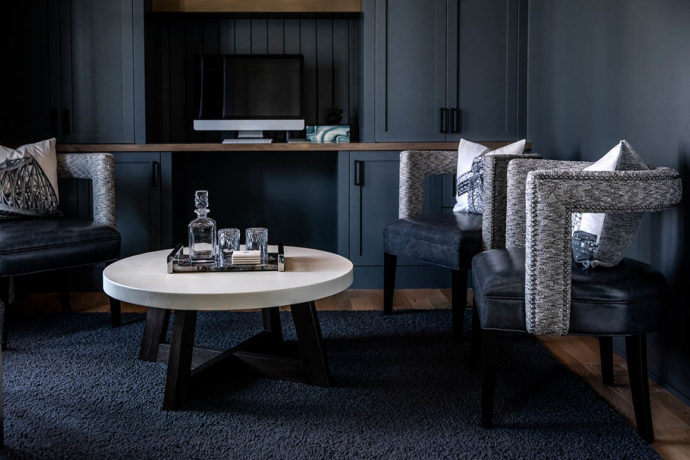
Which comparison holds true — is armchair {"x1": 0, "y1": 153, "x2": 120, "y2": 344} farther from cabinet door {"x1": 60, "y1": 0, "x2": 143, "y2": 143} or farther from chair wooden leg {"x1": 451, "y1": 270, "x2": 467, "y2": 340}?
chair wooden leg {"x1": 451, "y1": 270, "x2": 467, "y2": 340}

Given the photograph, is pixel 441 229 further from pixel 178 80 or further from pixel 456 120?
pixel 178 80

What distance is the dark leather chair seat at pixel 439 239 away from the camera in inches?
97.3

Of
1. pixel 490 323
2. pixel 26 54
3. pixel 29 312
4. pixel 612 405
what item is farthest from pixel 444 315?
pixel 26 54

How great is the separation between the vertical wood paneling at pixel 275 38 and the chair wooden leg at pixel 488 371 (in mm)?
2569

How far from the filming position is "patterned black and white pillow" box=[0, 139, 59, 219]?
8.67ft

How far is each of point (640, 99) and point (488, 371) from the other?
1.17 metres

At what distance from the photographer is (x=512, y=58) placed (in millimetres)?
3430

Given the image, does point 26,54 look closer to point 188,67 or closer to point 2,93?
point 2,93

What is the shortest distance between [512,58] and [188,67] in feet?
6.08

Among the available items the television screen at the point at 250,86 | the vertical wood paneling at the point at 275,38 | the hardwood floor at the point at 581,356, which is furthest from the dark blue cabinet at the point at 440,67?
the hardwood floor at the point at 581,356

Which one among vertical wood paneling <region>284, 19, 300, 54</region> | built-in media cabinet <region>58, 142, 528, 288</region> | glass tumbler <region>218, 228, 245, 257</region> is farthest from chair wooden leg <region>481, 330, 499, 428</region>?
vertical wood paneling <region>284, 19, 300, 54</region>

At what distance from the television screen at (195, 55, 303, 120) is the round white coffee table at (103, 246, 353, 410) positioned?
1.48 meters

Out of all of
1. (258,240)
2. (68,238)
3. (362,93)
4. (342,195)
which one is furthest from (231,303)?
(362,93)

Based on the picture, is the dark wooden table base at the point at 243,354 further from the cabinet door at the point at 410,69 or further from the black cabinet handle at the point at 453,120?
the black cabinet handle at the point at 453,120
